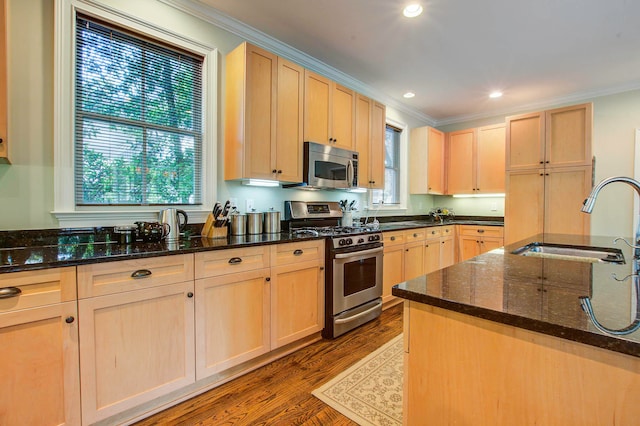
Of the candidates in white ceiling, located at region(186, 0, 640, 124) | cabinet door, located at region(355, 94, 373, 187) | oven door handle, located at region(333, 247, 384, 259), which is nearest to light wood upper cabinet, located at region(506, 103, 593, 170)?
white ceiling, located at region(186, 0, 640, 124)

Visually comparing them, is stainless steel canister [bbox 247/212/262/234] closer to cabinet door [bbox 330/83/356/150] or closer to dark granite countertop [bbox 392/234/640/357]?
cabinet door [bbox 330/83/356/150]

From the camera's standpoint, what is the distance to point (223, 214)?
2.32 m

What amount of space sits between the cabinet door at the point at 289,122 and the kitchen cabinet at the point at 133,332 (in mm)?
1243

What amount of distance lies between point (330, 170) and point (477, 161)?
300 centimetres

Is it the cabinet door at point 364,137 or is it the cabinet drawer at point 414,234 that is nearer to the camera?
the cabinet door at point 364,137

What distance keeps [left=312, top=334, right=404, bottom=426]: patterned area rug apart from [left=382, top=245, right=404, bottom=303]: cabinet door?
1025mm

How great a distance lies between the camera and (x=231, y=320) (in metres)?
1.97

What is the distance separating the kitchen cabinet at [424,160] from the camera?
15.5 ft

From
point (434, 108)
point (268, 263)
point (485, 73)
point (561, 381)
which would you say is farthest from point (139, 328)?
point (434, 108)

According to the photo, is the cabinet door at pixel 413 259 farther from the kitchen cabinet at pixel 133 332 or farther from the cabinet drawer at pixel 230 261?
the kitchen cabinet at pixel 133 332

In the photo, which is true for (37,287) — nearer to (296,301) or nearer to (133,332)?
(133,332)

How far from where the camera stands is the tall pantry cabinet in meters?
3.50

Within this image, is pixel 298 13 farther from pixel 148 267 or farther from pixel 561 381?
pixel 561 381

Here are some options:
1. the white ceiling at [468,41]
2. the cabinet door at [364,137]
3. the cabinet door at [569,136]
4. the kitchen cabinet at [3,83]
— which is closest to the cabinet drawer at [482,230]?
the cabinet door at [569,136]
